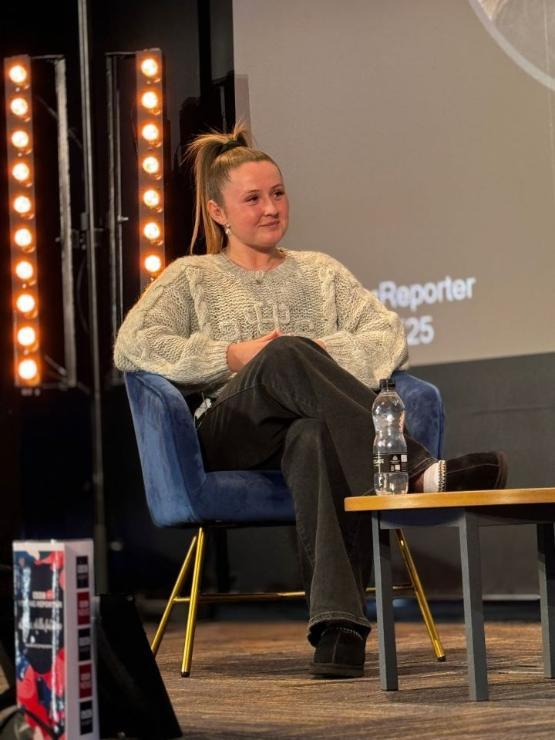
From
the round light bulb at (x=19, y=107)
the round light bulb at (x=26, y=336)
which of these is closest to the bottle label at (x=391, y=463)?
the round light bulb at (x=26, y=336)

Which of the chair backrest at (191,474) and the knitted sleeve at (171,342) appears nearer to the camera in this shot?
the chair backrest at (191,474)

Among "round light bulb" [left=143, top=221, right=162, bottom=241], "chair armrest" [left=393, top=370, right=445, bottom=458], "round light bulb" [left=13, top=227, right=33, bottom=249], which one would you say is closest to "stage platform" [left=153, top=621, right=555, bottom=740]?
"chair armrest" [left=393, top=370, right=445, bottom=458]

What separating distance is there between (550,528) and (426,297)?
174 centimetres

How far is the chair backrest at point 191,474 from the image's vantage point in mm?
2781

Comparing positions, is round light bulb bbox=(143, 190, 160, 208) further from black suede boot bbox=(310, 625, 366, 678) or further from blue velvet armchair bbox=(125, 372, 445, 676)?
black suede boot bbox=(310, 625, 366, 678)

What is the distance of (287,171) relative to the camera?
4.25 metres

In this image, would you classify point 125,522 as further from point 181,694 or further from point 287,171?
point 181,694

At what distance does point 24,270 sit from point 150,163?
0.58 m

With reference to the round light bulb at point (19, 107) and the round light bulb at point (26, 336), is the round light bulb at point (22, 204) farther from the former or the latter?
the round light bulb at point (26, 336)

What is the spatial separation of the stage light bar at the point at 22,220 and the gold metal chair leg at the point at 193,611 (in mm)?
1537

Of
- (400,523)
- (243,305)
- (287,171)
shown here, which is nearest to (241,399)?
(243,305)

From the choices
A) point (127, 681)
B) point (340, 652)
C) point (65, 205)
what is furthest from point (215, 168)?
point (127, 681)

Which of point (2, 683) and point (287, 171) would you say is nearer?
point (2, 683)

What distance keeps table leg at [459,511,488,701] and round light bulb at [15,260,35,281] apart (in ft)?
8.38
